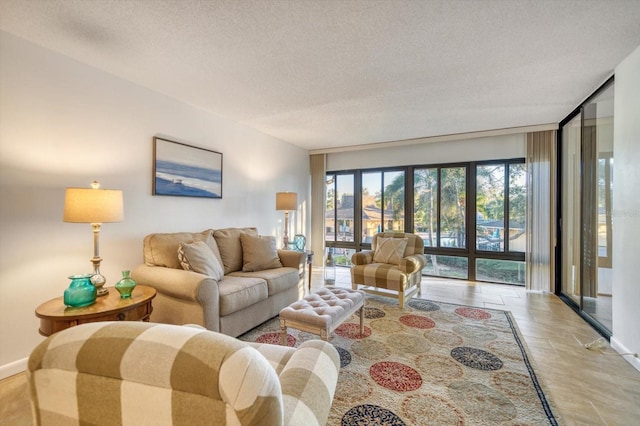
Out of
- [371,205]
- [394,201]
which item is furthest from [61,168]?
[394,201]

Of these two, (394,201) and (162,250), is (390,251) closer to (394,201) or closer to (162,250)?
(394,201)

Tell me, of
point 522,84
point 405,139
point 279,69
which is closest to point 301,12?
point 279,69

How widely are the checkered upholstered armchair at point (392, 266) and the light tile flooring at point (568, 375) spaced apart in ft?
2.23

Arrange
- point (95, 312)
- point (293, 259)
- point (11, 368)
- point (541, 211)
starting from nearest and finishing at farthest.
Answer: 1. point (95, 312)
2. point (11, 368)
3. point (293, 259)
4. point (541, 211)

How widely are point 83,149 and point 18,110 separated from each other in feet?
1.50

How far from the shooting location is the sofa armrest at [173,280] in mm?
2291

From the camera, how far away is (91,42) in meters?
2.21

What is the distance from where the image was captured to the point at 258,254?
336cm

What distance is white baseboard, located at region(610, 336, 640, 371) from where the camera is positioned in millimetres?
2215

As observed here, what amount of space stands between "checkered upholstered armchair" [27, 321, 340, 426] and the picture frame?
2679 mm

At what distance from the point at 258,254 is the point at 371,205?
9.92 ft

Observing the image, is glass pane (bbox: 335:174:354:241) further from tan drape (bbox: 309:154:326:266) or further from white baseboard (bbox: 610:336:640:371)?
white baseboard (bbox: 610:336:640:371)

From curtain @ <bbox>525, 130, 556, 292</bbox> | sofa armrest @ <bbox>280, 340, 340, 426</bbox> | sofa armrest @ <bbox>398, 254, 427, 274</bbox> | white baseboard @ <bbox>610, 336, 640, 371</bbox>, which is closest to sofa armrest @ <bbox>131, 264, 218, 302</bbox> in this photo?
sofa armrest @ <bbox>280, 340, 340, 426</bbox>

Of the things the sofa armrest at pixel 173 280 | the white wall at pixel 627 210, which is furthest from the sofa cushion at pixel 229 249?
the white wall at pixel 627 210
